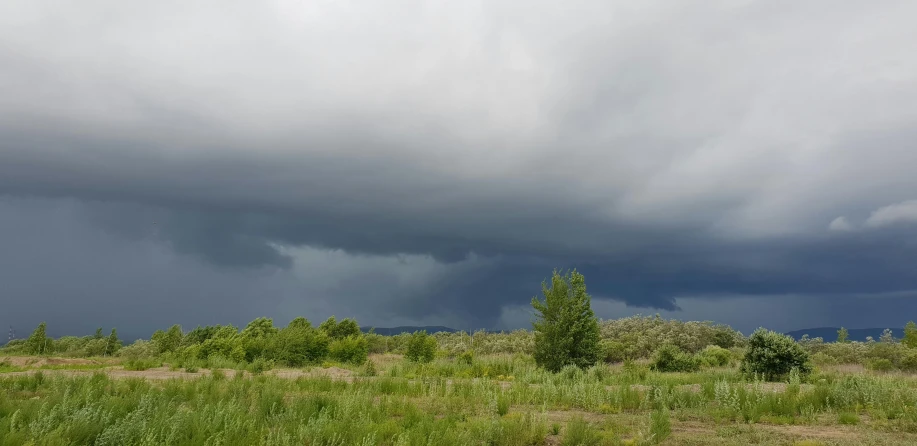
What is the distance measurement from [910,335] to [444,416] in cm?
5725

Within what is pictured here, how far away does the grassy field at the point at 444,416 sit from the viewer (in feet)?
24.8

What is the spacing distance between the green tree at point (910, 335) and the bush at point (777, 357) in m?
33.0

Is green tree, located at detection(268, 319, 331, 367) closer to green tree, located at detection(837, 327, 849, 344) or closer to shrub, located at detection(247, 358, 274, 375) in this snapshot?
shrub, located at detection(247, 358, 274, 375)

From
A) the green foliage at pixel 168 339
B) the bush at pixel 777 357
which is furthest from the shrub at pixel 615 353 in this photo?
the green foliage at pixel 168 339

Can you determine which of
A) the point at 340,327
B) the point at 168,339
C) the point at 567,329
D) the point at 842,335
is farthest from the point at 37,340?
the point at 842,335

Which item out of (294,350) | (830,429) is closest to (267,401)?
(830,429)

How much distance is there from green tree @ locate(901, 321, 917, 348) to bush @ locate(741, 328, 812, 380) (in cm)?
3297

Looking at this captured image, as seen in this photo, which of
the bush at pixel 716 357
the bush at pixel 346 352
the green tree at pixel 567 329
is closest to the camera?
the green tree at pixel 567 329

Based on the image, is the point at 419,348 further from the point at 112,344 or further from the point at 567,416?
the point at 112,344

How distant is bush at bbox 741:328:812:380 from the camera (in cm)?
2058

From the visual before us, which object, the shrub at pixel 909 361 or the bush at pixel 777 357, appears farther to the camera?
the shrub at pixel 909 361

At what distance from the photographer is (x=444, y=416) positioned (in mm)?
11141

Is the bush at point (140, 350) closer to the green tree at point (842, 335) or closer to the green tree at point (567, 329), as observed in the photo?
the green tree at point (567, 329)

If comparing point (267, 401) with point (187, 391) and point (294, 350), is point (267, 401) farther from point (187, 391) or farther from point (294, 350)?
point (294, 350)
